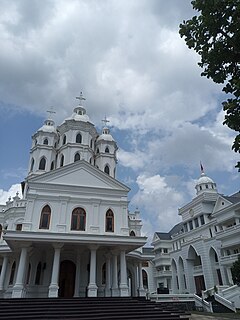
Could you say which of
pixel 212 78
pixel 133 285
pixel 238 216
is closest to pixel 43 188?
pixel 133 285

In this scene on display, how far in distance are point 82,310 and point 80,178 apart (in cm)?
1061

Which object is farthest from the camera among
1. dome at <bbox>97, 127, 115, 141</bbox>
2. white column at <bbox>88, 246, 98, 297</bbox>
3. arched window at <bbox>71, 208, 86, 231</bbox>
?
dome at <bbox>97, 127, 115, 141</bbox>

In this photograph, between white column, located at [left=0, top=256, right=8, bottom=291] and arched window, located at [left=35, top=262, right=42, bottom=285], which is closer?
arched window, located at [left=35, top=262, right=42, bottom=285]

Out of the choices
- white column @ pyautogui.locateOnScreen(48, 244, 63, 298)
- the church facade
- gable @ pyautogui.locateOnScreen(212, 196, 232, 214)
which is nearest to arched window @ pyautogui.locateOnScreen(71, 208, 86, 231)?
white column @ pyautogui.locateOnScreen(48, 244, 63, 298)

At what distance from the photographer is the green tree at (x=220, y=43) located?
27.0 feet

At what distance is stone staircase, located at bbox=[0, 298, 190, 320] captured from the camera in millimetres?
12234

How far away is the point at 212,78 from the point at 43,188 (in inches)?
609

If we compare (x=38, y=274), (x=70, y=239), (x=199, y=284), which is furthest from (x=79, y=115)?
(x=199, y=284)

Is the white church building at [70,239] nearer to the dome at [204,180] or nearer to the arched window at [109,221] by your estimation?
the arched window at [109,221]

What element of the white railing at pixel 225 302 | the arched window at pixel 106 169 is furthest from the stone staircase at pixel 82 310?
the arched window at pixel 106 169

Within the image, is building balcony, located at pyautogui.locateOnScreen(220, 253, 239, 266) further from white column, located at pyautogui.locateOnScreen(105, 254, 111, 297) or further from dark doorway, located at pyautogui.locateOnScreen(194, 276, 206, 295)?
white column, located at pyautogui.locateOnScreen(105, 254, 111, 297)

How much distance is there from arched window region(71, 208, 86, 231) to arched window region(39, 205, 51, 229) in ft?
6.11

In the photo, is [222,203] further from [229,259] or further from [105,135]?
[105,135]

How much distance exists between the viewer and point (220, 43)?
28.4ft
